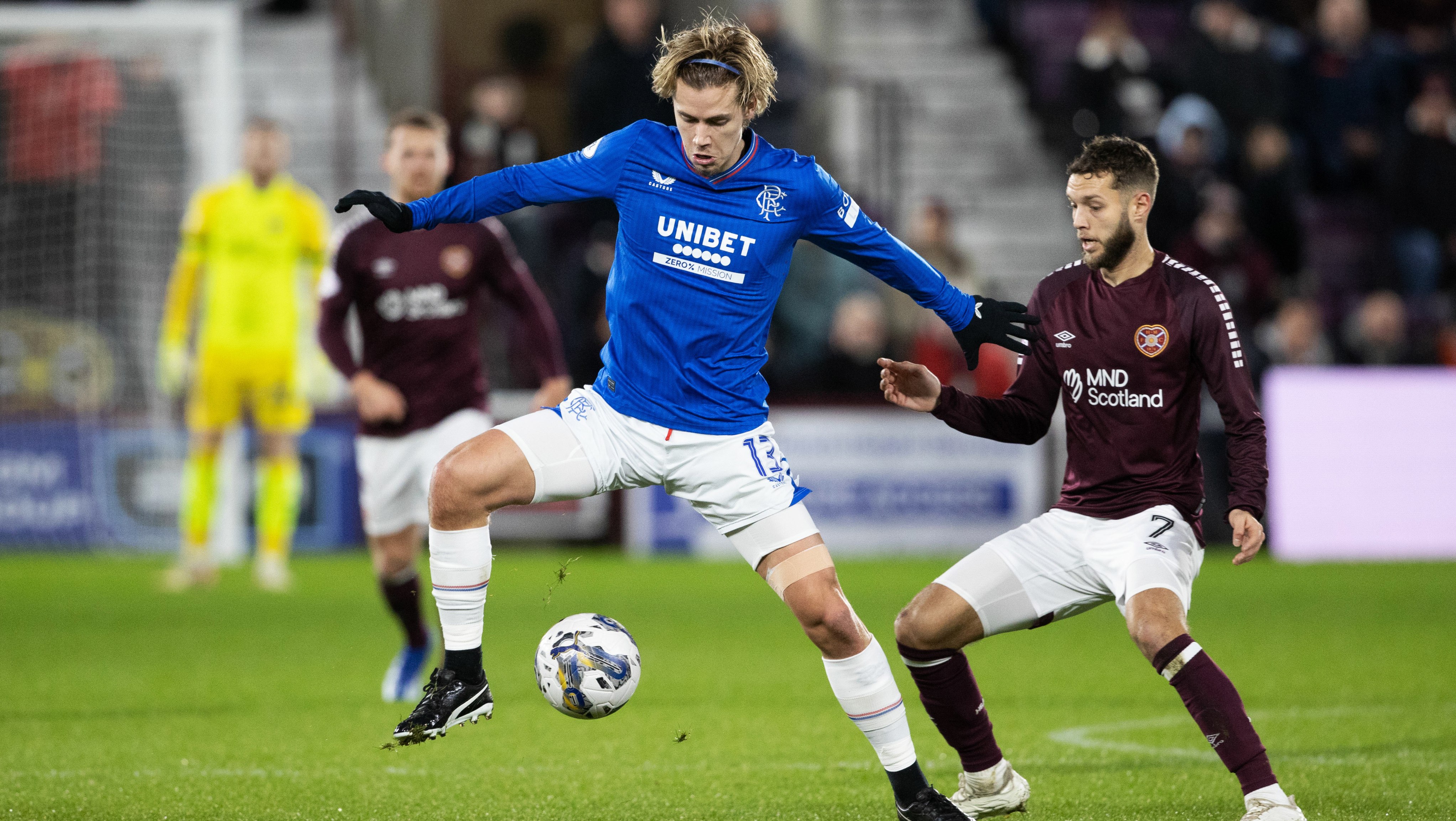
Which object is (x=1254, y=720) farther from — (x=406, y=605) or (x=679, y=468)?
(x=406, y=605)

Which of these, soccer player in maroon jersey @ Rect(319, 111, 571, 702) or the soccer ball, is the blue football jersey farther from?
soccer player in maroon jersey @ Rect(319, 111, 571, 702)

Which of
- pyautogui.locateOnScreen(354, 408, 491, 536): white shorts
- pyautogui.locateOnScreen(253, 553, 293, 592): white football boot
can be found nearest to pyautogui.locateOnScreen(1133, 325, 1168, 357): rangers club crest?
pyautogui.locateOnScreen(354, 408, 491, 536): white shorts

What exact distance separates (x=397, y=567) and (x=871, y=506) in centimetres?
692

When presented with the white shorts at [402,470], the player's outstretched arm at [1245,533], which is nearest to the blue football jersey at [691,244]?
the player's outstretched arm at [1245,533]

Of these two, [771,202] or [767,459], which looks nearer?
[771,202]

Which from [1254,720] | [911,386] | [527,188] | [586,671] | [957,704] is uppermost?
[527,188]

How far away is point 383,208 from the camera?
4867 millimetres

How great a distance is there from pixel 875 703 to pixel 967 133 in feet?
47.2

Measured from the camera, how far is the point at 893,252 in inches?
201

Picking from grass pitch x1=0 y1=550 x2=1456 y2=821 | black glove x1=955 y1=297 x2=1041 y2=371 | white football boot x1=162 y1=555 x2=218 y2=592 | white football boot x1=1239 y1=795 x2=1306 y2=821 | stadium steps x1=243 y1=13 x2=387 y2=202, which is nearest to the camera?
white football boot x1=1239 y1=795 x2=1306 y2=821

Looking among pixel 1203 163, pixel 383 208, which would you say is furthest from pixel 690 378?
pixel 1203 163

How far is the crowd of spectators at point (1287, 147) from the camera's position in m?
15.0

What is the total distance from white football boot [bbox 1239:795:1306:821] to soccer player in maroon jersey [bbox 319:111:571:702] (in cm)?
365

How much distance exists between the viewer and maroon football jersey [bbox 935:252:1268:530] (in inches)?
202
